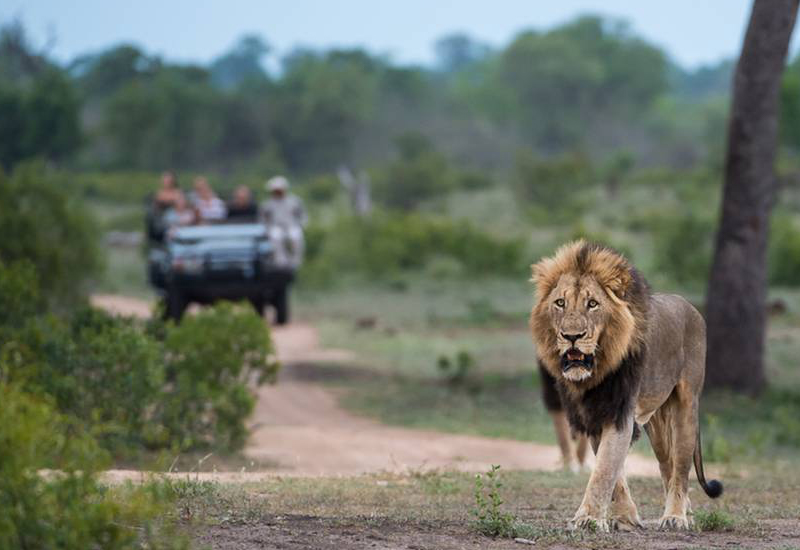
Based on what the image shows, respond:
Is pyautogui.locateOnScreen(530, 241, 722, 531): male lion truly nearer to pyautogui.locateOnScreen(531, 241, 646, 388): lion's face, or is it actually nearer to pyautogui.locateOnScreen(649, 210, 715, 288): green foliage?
pyautogui.locateOnScreen(531, 241, 646, 388): lion's face

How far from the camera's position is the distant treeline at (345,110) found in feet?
180

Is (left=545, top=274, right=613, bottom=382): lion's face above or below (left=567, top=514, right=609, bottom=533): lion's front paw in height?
above

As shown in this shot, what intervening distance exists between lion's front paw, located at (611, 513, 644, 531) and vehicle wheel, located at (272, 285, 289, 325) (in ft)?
41.8

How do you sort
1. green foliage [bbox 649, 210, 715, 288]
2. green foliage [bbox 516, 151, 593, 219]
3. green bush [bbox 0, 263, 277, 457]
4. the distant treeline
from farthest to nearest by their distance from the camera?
1. the distant treeline
2. green foliage [bbox 516, 151, 593, 219]
3. green foliage [bbox 649, 210, 715, 288]
4. green bush [bbox 0, 263, 277, 457]

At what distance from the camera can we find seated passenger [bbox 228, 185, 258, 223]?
19141 mm

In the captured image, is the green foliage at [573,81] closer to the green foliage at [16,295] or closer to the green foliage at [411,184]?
the green foliage at [411,184]

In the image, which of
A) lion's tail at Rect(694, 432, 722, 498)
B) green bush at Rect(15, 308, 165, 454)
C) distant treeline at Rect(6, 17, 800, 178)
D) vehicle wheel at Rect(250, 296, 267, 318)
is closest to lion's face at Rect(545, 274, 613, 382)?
lion's tail at Rect(694, 432, 722, 498)

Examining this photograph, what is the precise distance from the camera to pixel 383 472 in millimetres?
8680

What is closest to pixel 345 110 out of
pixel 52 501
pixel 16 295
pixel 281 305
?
pixel 281 305

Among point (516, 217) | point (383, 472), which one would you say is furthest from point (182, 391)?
point (516, 217)

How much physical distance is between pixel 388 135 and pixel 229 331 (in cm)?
5551

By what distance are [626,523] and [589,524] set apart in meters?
0.35

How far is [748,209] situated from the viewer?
45.0ft

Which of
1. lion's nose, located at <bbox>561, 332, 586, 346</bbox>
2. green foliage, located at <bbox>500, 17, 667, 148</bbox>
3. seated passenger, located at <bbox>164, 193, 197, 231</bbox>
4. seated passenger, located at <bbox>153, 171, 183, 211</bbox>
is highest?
green foliage, located at <bbox>500, 17, 667, 148</bbox>
